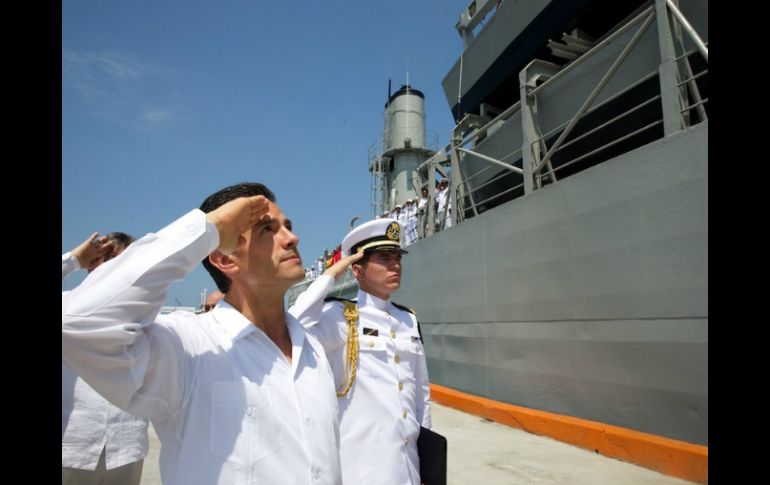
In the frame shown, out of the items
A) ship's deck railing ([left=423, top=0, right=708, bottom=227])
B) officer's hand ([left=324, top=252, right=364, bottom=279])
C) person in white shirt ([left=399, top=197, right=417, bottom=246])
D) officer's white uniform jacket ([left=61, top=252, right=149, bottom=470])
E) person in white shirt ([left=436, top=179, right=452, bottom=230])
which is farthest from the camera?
person in white shirt ([left=399, top=197, right=417, bottom=246])

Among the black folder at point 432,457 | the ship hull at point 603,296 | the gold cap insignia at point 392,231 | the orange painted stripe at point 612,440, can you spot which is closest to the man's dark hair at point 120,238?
the gold cap insignia at point 392,231

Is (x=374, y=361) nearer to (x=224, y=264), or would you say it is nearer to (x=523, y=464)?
(x=224, y=264)

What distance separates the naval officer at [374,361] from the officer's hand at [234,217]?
3.90ft

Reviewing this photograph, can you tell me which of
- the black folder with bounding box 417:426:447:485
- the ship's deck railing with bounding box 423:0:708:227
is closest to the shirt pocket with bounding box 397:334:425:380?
the black folder with bounding box 417:426:447:485

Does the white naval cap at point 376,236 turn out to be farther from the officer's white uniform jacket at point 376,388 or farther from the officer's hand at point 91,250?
the officer's hand at point 91,250

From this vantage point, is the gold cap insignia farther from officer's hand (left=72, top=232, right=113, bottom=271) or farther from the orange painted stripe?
the orange painted stripe

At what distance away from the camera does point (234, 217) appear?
1.16 metres

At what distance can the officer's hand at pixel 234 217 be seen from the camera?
1.13 m

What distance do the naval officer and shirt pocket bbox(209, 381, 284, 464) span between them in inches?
44.3

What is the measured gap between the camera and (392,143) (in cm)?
1809

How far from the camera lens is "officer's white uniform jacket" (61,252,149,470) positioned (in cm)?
199
